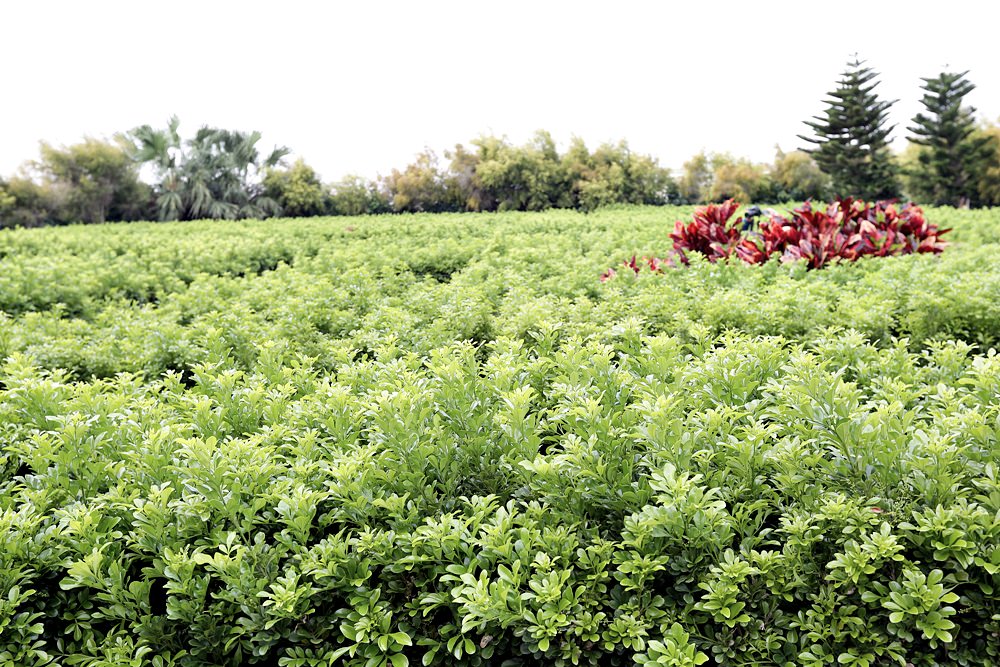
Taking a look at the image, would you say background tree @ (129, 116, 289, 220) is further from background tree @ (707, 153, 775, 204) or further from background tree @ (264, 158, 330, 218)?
background tree @ (707, 153, 775, 204)

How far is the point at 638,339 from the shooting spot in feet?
9.43

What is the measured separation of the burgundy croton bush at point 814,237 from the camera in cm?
564

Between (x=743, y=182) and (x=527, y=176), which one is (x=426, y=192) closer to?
(x=527, y=176)

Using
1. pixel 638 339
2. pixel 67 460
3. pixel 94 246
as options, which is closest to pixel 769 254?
pixel 638 339

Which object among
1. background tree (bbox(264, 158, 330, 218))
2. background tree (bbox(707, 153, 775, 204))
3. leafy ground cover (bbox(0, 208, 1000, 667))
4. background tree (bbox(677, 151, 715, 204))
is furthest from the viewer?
background tree (bbox(677, 151, 715, 204))

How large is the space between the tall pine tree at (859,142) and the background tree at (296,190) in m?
26.8

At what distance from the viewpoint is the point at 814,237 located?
5.80 m

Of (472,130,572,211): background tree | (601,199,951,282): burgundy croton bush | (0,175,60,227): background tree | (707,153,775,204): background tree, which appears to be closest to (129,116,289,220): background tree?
(0,175,60,227): background tree

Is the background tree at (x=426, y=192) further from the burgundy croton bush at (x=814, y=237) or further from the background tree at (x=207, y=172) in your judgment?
the burgundy croton bush at (x=814, y=237)

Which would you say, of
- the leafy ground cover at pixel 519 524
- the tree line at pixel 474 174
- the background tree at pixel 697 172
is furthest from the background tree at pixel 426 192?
the leafy ground cover at pixel 519 524

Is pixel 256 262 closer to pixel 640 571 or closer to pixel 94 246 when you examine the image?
pixel 94 246

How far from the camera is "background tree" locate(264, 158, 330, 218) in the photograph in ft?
121

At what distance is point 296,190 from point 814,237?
34546 millimetres

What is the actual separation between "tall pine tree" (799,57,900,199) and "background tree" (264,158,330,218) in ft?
88.0
